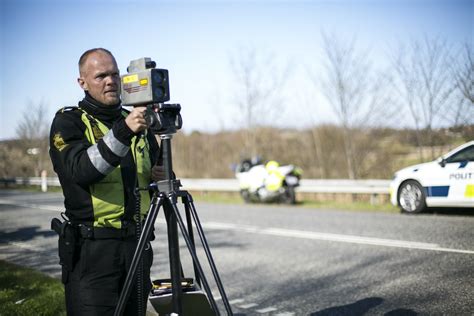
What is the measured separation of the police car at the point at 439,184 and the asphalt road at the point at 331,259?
377 millimetres

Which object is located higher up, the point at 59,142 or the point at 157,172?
the point at 59,142

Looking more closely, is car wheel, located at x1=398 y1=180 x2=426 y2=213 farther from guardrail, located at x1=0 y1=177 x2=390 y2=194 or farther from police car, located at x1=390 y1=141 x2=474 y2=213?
guardrail, located at x1=0 y1=177 x2=390 y2=194

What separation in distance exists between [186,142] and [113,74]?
91.0 ft

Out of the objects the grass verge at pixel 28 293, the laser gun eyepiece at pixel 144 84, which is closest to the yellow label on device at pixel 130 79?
the laser gun eyepiece at pixel 144 84

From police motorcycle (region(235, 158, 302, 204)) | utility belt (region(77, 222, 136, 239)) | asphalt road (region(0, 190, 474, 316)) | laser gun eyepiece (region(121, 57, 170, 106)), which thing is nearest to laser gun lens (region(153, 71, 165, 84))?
laser gun eyepiece (region(121, 57, 170, 106))

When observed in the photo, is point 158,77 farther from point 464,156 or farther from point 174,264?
point 464,156

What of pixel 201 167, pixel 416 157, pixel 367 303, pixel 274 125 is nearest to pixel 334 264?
pixel 367 303

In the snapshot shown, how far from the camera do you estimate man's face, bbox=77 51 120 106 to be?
9.50ft

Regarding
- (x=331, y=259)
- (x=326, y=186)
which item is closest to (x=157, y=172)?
(x=331, y=259)

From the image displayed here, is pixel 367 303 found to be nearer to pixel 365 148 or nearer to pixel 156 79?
pixel 156 79

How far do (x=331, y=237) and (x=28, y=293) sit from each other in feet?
17.2

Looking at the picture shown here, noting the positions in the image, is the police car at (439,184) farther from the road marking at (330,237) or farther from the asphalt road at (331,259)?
the road marking at (330,237)

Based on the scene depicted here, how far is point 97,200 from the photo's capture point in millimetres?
2795

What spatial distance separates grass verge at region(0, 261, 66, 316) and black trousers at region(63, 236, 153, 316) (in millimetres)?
2372
